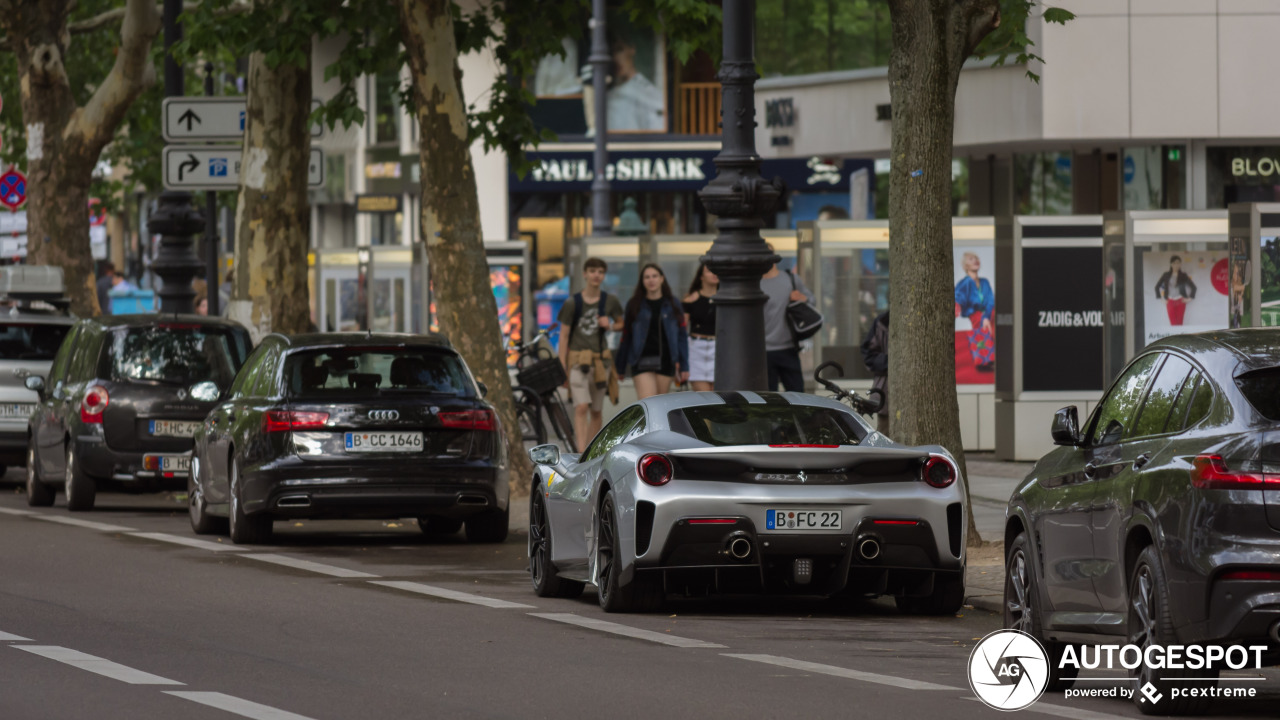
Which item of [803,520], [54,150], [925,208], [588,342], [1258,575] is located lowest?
[803,520]

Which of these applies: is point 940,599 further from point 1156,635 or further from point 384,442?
point 384,442

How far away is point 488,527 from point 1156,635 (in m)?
9.01

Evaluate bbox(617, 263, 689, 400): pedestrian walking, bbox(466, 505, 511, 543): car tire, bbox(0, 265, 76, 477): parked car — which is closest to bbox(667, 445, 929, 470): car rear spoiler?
bbox(466, 505, 511, 543): car tire

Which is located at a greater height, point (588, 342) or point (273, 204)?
point (273, 204)

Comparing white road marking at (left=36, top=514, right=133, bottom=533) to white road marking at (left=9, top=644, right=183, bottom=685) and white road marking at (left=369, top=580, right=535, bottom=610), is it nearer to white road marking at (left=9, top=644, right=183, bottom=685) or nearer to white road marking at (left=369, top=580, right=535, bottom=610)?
white road marking at (left=369, top=580, right=535, bottom=610)

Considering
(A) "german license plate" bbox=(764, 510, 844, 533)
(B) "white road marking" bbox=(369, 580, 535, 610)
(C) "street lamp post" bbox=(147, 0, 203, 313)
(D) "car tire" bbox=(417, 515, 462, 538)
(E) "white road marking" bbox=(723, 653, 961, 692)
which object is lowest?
(D) "car tire" bbox=(417, 515, 462, 538)

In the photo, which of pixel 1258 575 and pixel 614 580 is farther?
pixel 614 580

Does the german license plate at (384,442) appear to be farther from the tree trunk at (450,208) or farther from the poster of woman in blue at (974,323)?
the poster of woman in blue at (974,323)

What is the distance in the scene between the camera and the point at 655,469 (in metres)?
11.7

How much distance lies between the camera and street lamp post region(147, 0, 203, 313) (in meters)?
26.7

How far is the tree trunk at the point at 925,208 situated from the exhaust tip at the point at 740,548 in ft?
11.9

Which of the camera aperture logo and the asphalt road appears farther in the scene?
the camera aperture logo

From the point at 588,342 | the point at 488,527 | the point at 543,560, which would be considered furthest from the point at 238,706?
the point at 588,342

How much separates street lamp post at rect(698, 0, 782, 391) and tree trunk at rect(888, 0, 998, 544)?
1313 mm
